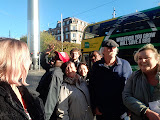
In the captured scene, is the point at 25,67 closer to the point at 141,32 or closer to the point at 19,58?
the point at 19,58

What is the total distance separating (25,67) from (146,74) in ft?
4.93

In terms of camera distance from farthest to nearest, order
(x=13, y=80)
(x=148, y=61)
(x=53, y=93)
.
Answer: (x=53, y=93)
(x=148, y=61)
(x=13, y=80)

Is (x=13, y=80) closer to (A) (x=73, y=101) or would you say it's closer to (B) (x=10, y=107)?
(B) (x=10, y=107)

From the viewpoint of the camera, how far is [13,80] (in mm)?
1046

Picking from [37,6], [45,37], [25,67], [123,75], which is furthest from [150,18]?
[45,37]

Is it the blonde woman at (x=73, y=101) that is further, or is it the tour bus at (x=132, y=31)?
the tour bus at (x=132, y=31)

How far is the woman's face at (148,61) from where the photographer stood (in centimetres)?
162

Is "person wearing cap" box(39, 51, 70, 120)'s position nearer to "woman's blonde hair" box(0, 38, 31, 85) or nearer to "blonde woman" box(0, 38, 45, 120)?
"blonde woman" box(0, 38, 45, 120)

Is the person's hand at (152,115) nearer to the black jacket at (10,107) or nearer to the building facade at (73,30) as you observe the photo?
the black jacket at (10,107)

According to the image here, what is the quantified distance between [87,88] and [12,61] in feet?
4.84

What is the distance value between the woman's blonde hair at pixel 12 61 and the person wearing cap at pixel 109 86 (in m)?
1.36

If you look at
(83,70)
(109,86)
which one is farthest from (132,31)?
(109,86)

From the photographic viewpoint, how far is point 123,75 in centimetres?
210

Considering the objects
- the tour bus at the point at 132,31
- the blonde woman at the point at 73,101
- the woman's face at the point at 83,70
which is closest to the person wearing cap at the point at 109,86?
the blonde woman at the point at 73,101
